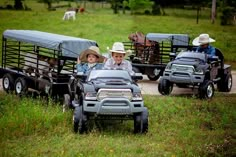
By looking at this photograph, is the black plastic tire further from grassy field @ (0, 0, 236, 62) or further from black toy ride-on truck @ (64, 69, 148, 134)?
grassy field @ (0, 0, 236, 62)

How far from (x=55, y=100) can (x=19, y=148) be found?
4037 millimetres

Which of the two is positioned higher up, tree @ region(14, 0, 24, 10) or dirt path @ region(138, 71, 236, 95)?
tree @ region(14, 0, 24, 10)

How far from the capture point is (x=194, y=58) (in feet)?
44.9

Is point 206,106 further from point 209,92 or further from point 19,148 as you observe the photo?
point 19,148

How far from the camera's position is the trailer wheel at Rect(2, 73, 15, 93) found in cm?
1348

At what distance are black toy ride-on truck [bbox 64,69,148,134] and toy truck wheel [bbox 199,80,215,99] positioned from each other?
13.2ft

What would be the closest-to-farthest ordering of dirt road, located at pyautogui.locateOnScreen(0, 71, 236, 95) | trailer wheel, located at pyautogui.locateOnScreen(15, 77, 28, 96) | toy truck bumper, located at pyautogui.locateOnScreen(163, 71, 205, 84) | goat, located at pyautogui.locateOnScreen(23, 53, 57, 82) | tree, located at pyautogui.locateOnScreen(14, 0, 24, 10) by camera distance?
goat, located at pyautogui.locateOnScreen(23, 53, 57, 82) < trailer wheel, located at pyautogui.locateOnScreen(15, 77, 28, 96) < toy truck bumper, located at pyautogui.locateOnScreen(163, 71, 205, 84) < dirt road, located at pyautogui.locateOnScreen(0, 71, 236, 95) < tree, located at pyautogui.locateOnScreen(14, 0, 24, 10)

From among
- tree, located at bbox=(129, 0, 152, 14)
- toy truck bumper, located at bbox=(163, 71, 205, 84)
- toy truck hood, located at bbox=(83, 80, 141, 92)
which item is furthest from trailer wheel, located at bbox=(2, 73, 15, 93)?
tree, located at bbox=(129, 0, 152, 14)

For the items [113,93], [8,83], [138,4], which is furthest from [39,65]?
[138,4]

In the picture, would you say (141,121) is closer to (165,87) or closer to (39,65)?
(39,65)

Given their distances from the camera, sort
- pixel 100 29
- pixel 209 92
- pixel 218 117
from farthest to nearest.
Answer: pixel 100 29 < pixel 209 92 < pixel 218 117

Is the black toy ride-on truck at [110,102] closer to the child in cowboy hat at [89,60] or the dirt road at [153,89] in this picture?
the child in cowboy hat at [89,60]

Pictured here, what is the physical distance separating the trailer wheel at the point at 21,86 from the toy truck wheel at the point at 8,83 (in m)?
0.31

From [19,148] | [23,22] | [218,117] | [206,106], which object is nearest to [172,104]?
[206,106]
